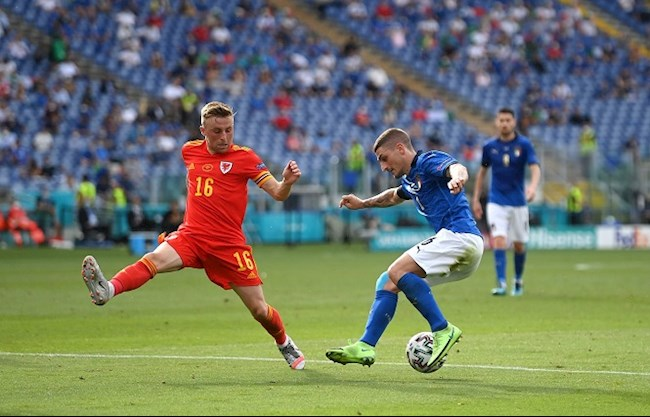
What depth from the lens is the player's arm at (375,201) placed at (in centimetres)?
1075

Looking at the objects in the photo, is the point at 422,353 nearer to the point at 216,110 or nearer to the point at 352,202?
the point at 352,202

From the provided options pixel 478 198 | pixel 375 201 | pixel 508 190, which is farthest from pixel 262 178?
pixel 508 190

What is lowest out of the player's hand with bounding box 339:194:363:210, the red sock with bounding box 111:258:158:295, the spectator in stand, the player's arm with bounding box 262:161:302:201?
the spectator in stand

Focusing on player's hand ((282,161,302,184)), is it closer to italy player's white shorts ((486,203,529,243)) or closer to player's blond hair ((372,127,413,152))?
player's blond hair ((372,127,413,152))

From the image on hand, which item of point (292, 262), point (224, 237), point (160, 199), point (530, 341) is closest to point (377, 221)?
point (160, 199)

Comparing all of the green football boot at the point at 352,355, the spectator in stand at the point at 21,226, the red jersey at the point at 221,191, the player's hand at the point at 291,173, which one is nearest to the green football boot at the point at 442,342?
the green football boot at the point at 352,355

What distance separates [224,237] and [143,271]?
73 cm

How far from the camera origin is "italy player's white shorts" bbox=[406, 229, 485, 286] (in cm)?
1023

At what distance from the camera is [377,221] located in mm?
38406

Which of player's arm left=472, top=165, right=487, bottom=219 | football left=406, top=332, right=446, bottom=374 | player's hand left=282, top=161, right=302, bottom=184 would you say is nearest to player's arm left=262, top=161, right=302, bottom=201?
player's hand left=282, top=161, right=302, bottom=184

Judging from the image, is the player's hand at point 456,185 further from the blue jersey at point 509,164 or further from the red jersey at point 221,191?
the blue jersey at point 509,164

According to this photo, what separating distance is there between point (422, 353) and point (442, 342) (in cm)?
18

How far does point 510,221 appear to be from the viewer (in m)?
19.6

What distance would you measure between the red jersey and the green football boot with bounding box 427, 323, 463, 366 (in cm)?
196
